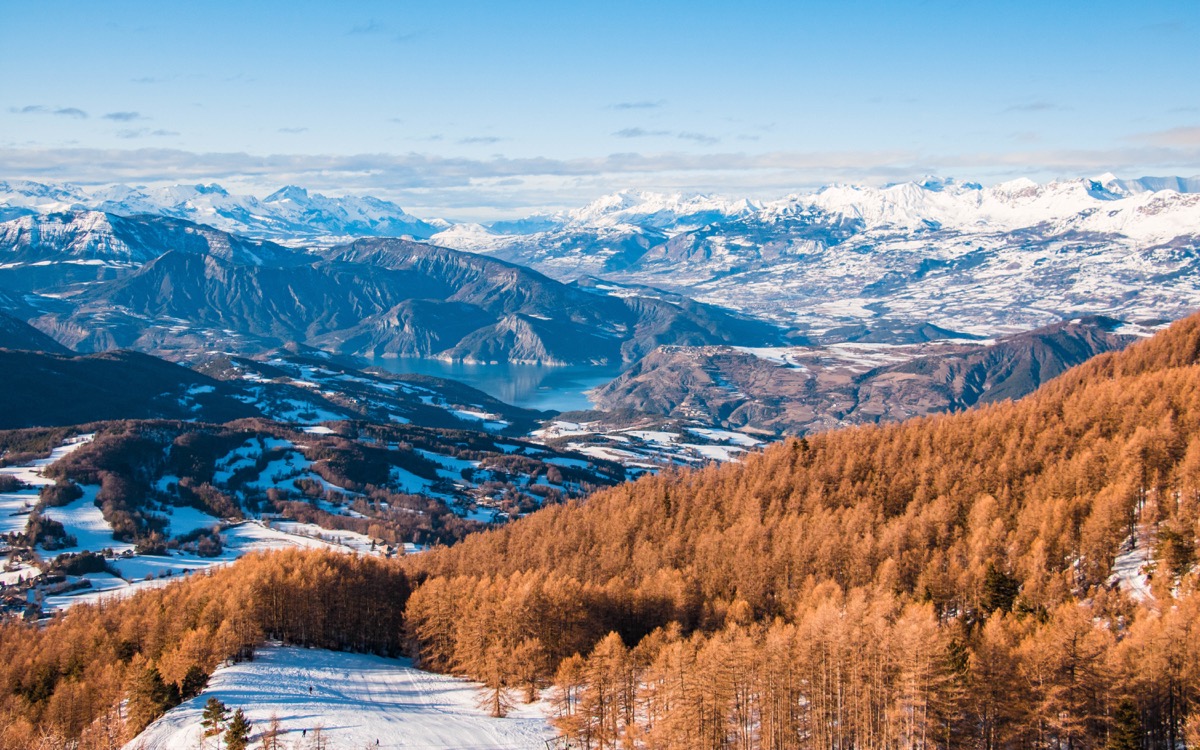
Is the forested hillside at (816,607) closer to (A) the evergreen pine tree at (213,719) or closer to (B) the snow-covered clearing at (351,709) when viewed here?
(B) the snow-covered clearing at (351,709)

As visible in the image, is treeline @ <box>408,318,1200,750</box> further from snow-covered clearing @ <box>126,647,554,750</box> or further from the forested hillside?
snow-covered clearing @ <box>126,647,554,750</box>

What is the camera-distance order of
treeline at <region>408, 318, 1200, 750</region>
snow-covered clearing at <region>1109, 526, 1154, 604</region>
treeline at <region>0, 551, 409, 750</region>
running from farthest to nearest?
snow-covered clearing at <region>1109, 526, 1154, 604</region> → treeline at <region>0, 551, 409, 750</region> → treeline at <region>408, 318, 1200, 750</region>

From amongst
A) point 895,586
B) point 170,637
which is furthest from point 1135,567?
point 170,637

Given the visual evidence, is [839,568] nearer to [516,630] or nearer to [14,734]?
[516,630]

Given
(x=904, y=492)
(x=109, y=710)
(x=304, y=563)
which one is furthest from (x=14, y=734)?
(x=904, y=492)

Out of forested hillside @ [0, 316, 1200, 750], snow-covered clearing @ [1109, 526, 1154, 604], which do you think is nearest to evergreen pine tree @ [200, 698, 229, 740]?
forested hillside @ [0, 316, 1200, 750]

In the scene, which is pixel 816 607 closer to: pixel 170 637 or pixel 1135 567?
pixel 1135 567
